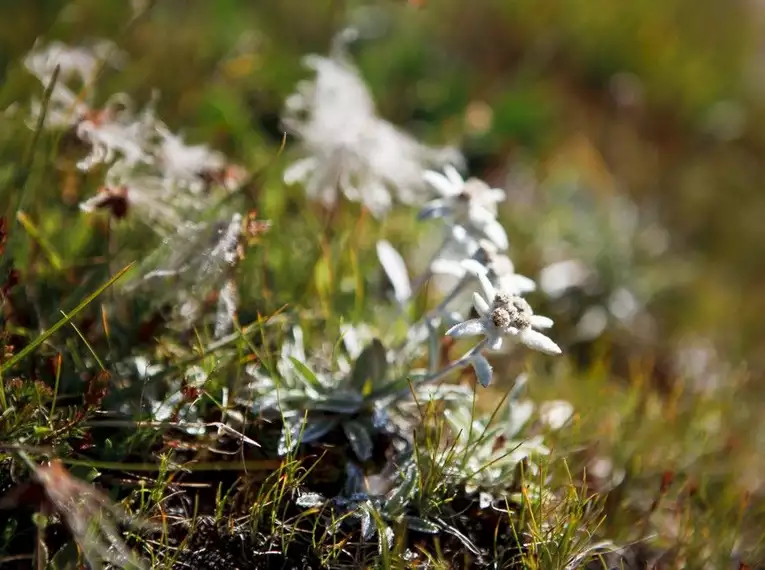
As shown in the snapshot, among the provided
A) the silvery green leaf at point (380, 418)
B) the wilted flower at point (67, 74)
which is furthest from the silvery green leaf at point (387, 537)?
the wilted flower at point (67, 74)

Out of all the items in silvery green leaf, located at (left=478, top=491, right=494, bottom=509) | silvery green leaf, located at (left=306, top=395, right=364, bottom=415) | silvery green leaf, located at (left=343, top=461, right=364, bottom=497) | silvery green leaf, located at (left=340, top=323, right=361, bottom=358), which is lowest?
silvery green leaf, located at (left=343, top=461, right=364, bottom=497)

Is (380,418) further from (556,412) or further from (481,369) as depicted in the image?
(556,412)

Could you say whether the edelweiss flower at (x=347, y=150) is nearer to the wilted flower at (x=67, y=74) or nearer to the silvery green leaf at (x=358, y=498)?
the wilted flower at (x=67, y=74)

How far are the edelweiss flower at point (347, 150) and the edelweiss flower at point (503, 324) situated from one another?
2.88 ft

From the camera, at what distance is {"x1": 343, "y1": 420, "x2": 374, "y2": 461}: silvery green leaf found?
1860mm

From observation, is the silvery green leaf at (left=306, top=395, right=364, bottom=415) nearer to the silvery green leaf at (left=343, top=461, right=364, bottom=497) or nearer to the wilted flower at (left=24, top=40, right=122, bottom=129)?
the silvery green leaf at (left=343, top=461, right=364, bottom=497)

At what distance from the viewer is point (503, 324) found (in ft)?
5.49

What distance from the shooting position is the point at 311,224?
8.80 feet

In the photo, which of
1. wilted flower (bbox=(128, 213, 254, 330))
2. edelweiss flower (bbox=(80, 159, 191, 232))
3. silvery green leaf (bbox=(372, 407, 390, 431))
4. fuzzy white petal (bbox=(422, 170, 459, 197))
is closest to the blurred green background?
edelweiss flower (bbox=(80, 159, 191, 232))

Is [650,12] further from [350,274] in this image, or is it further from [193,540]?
[193,540]

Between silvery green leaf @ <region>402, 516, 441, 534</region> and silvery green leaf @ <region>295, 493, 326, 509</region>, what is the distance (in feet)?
0.65

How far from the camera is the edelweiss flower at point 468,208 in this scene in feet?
6.88

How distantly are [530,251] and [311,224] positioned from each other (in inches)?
44.0

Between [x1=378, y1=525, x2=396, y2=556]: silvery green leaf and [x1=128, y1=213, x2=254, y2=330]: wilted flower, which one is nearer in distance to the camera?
[x1=378, y1=525, x2=396, y2=556]: silvery green leaf
